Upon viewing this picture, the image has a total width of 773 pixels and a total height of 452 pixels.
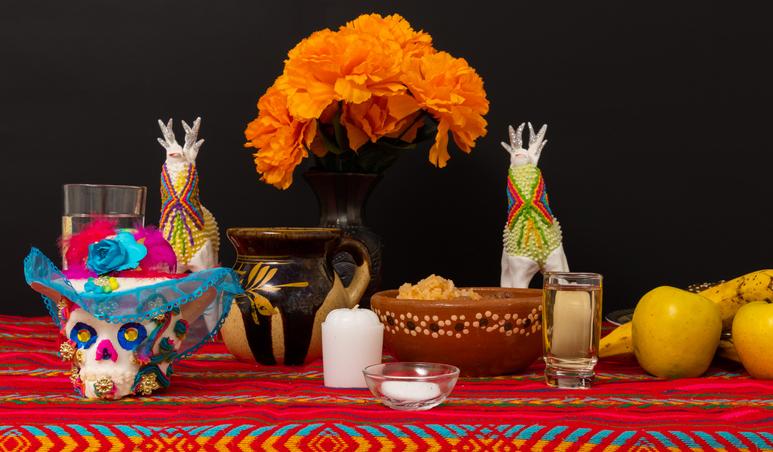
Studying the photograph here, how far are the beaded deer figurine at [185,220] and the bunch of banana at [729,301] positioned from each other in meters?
0.52

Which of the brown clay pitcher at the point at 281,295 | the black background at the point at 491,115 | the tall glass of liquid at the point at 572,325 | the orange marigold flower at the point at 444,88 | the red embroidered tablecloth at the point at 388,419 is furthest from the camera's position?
the black background at the point at 491,115

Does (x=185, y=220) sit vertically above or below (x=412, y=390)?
above

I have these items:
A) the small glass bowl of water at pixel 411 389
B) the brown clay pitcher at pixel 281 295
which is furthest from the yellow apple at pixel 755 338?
the brown clay pitcher at pixel 281 295

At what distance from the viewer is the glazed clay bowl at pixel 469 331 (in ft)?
2.83

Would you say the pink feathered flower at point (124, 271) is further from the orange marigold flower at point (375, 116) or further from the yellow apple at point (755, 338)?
the yellow apple at point (755, 338)

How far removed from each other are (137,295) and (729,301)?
26.4 inches

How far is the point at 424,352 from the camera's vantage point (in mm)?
884

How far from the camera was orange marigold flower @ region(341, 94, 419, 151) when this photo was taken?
106 centimetres

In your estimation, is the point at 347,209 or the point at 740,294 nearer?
the point at 740,294

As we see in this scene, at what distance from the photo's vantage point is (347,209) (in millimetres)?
1114

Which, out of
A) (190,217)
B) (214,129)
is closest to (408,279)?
(214,129)

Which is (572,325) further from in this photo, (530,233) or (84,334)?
(84,334)

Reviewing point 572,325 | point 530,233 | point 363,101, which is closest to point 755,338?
point 572,325

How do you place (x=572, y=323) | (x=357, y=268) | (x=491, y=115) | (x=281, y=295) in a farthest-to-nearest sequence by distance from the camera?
(x=491, y=115), (x=357, y=268), (x=281, y=295), (x=572, y=323)
